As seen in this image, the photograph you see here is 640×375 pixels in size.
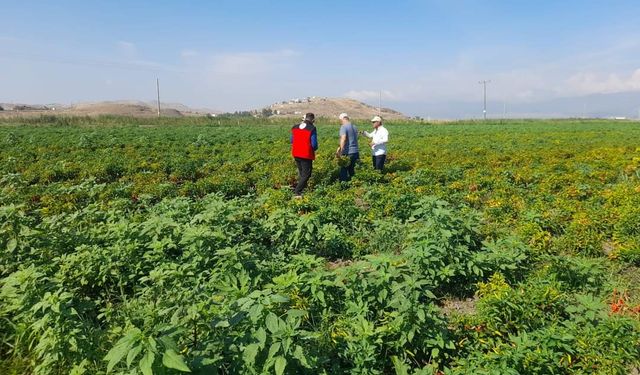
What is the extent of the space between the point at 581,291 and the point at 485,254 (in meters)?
1.01

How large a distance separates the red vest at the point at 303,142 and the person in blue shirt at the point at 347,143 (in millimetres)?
1226

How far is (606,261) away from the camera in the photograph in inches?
204

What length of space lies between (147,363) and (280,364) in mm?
685

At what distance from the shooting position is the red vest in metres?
8.36

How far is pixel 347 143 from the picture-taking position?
9633 millimetres

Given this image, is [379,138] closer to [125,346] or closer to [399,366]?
[399,366]

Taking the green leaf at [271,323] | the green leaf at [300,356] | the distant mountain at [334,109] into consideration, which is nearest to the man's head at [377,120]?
the green leaf at [271,323]

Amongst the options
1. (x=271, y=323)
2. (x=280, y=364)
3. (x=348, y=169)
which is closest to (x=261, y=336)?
(x=271, y=323)

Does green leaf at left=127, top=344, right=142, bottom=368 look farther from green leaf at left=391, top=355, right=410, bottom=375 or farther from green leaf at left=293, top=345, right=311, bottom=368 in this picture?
green leaf at left=391, top=355, right=410, bottom=375

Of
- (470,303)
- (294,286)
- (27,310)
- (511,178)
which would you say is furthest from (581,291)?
(511,178)

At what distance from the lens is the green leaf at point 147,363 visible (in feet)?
6.24

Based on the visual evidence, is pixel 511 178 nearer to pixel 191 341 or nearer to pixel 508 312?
pixel 508 312

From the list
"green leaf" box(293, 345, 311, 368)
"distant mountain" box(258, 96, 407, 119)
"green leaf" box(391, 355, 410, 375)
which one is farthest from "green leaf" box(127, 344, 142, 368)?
"distant mountain" box(258, 96, 407, 119)

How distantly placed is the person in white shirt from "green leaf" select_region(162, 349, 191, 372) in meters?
8.38
